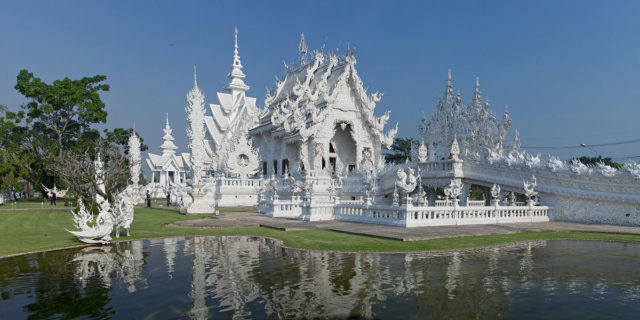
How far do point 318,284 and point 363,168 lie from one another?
72.7ft

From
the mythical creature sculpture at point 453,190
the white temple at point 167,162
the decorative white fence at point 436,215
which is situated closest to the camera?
the decorative white fence at point 436,215

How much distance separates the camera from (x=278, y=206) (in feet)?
66.5

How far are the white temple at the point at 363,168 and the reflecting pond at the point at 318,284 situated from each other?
6044 millimetres

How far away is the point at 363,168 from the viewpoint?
94.8 feet

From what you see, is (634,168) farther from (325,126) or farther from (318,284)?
(325,126)

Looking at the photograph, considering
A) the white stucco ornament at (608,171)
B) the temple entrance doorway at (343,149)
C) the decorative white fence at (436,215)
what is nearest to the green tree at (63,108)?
the temple entrance doorway at (343,149)

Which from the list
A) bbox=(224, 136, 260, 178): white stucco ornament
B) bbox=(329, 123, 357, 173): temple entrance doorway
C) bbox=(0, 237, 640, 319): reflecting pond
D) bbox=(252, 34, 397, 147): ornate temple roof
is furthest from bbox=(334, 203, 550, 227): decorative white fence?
bbox=(329, 123, 357, 173): temple entrance doorway

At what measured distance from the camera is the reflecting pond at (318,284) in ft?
18.7

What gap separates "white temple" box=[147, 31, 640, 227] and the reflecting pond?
6044 mm

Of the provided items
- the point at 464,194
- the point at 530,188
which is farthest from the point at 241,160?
the point at 530,188

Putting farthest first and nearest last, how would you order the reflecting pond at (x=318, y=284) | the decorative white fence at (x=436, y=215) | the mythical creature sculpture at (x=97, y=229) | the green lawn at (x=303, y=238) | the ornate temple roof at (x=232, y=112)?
the ornate temple roof at (x=232, y=112) < the decorative white fence at (x=436, y=215) < the mythical creature sculpture at (x=97, y=229) < the green lawn at (x=303, y=238) < the reflecting pond at (x=318, y=284)

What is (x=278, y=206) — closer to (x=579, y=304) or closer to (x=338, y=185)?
(x=338, y=185)

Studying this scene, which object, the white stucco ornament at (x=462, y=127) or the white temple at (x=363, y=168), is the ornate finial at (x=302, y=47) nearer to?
the white temple at (x=363, y=168)

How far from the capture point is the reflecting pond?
5711mm
